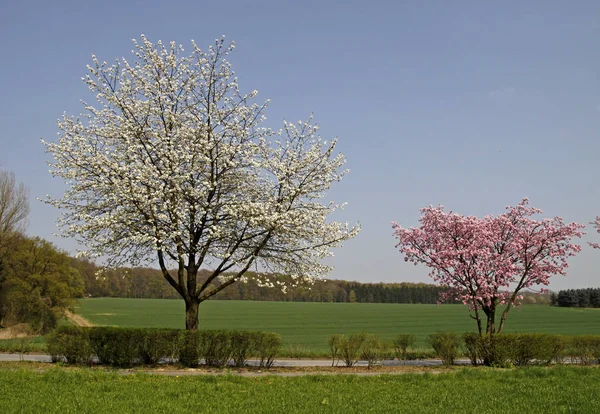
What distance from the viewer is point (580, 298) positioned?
365 ft

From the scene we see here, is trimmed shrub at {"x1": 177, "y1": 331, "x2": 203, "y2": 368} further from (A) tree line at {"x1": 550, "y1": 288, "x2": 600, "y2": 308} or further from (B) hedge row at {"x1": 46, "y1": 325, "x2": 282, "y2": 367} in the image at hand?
(A) tree line at {"x1": 550, "y1": 288, "x2": 600, "y2": 308}

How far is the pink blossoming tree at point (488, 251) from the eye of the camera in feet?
79.3

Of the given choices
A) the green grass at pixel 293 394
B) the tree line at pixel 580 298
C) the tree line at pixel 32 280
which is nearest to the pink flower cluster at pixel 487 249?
the green grass at pixel 293 394

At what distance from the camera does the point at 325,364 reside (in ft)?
72.8

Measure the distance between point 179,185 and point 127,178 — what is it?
189cm

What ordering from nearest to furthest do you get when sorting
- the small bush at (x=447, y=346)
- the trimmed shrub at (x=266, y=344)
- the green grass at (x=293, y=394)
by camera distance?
the green grass at (x=293, y=394) → the trimmed shrub at (x=266, y=344) → the small bush at (x=447, y=346)

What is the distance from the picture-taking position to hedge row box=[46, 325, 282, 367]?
61.9 ft

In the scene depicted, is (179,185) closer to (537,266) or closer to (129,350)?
(129,350)

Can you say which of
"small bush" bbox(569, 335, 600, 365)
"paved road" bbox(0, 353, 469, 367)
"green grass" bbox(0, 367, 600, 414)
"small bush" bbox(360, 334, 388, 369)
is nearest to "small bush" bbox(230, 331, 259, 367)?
"paved road" bbox(0, 353, 469, 367)

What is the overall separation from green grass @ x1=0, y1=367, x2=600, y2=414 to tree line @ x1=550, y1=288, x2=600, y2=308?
351 feet

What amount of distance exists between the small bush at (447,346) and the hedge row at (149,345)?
24.7 ft

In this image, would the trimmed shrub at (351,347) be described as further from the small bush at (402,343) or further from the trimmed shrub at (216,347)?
the trimmed shrub at (216,347)

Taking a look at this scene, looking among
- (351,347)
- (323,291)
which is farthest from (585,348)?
(323,291)

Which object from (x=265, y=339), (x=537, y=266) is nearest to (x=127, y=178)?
(x=265, y=339)
